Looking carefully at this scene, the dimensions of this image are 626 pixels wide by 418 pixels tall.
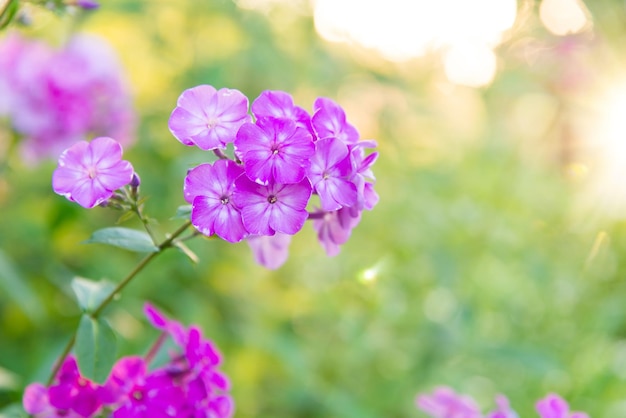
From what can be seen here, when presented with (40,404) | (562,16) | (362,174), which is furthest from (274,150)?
(562,16)

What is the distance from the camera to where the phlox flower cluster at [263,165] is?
0.77 meters

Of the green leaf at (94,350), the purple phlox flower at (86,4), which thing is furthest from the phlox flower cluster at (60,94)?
the green leaf at (94,350)

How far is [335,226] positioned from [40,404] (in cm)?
44

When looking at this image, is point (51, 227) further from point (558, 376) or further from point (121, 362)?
point (558, 376)

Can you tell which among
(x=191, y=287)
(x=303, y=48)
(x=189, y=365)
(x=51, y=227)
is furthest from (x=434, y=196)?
(x=189, y=365)

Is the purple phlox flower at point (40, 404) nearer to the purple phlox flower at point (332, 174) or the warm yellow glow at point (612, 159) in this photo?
the purple phlox flower at point (332, 174)

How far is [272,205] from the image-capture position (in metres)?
0.77

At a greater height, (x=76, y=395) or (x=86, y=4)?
(x=86, y=4)

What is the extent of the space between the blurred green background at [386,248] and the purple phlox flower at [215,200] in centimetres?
101

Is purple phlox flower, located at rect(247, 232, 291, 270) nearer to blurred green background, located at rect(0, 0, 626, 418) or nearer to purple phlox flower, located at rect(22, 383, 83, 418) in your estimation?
purple phlox flower, located at rect(22, 383, 83, 418)

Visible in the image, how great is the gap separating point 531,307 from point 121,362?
1.57 metres

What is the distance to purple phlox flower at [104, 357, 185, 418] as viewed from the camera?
34.0 inches

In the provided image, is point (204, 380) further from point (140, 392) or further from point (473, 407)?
point (473, 407)

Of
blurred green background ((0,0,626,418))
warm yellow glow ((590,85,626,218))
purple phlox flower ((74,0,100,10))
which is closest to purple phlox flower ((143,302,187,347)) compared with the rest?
purple phlox flower ((74,0,100,10))
